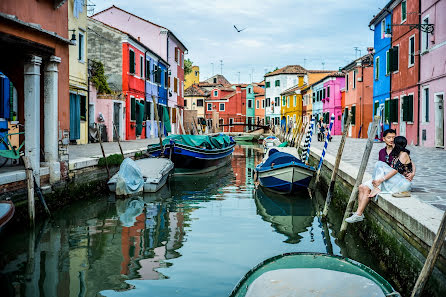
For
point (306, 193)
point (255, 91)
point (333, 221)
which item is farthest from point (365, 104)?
point (255, 91)

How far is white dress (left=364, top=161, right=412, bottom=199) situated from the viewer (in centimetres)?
607

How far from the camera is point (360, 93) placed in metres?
29.5

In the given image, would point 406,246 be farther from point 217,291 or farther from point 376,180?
point 217,291

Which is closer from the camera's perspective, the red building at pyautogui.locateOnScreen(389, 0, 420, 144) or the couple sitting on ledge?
the couple sitting on ledge

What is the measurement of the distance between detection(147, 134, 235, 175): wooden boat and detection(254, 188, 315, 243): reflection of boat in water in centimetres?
416

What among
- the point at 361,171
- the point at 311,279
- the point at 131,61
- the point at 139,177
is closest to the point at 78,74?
the point at 131,61

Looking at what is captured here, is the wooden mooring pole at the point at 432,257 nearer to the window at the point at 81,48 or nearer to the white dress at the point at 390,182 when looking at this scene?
the white dress at the point at 390,182

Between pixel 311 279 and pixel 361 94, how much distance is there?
26.9 meters

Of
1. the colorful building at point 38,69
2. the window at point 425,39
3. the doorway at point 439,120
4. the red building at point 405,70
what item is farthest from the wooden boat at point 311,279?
the window at point 425,39

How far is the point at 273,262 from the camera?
4.21 metres

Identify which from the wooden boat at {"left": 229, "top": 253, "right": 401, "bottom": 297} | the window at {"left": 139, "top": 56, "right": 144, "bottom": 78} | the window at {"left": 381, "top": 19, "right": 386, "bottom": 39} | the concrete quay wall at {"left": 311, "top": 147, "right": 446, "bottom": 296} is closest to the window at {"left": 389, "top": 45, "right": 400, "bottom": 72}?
the window at {"left": 381, "top": 19, "right": 386, "bottom": 39}

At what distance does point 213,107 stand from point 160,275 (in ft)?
187

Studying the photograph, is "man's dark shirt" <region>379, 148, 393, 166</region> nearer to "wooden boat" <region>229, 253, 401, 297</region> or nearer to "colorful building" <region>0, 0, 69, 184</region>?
"wooden boat" <region>229, 253, 401, 297</region>

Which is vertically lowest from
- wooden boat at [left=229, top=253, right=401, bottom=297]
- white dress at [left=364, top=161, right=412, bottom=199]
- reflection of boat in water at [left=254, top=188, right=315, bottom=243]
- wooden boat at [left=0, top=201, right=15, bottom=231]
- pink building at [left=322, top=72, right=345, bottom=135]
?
reflection of boat in water at [left=254, top=188, right=315, bottom=243]
